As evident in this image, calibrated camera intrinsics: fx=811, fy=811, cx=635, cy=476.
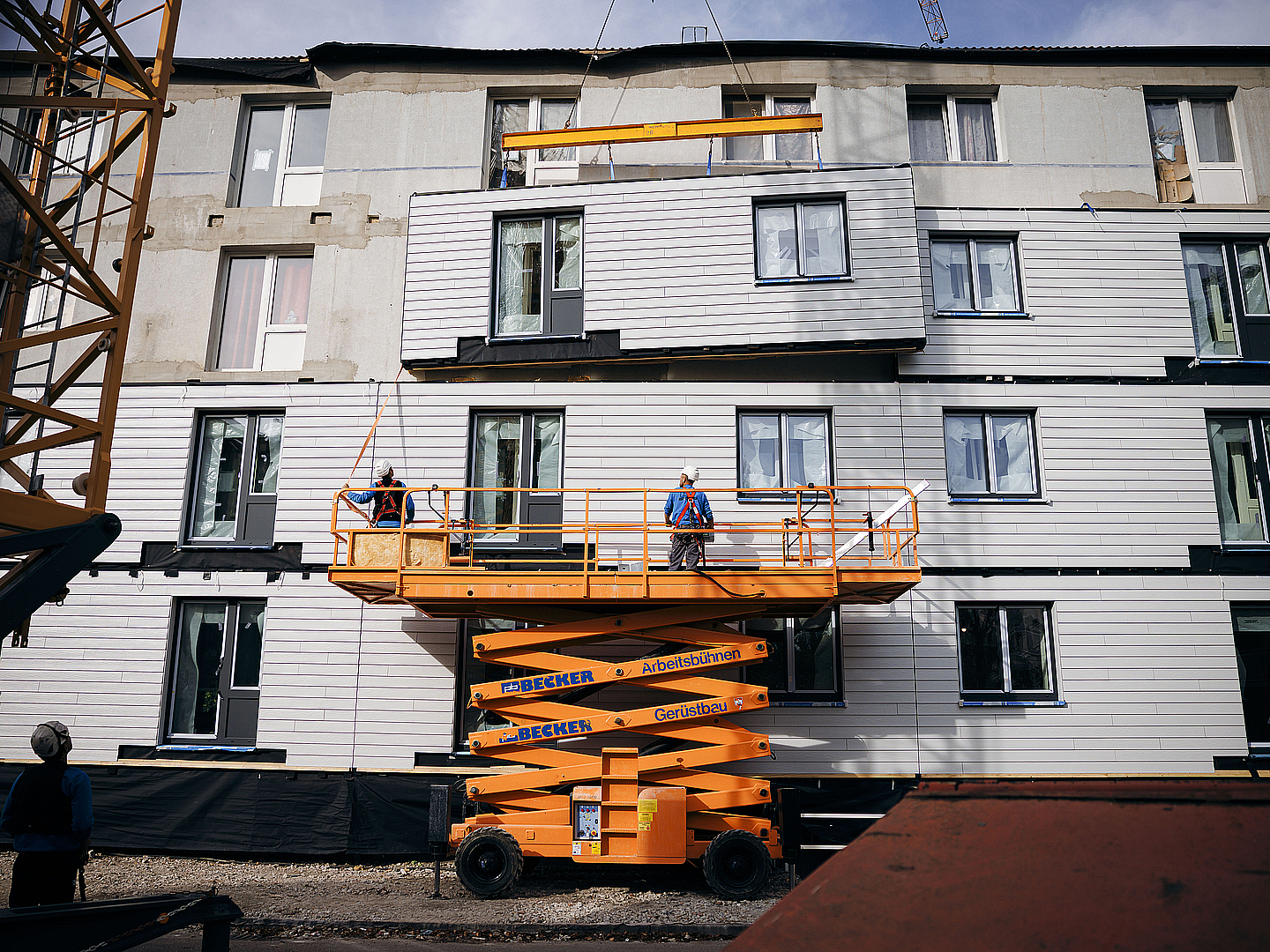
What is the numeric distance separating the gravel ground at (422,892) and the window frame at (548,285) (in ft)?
29.6

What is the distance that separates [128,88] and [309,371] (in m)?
5.73

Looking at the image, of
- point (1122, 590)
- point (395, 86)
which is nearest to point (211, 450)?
point (395, 86)

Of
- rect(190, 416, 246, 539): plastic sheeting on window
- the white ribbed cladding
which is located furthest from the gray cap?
the white ribbed cladding

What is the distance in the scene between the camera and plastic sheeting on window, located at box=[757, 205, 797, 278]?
1492 centimetres

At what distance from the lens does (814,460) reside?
14.5 metres

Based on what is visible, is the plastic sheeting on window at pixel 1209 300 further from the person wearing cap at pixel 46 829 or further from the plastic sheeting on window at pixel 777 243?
the person wearing cap at pixel 46 829

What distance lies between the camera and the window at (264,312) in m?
16.1

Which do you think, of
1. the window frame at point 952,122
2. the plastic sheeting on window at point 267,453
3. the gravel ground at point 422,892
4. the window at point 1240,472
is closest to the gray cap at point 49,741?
the gravel ground at point 422,892

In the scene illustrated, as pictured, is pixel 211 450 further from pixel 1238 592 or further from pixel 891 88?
pixel 1238 592

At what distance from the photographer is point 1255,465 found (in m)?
14.6

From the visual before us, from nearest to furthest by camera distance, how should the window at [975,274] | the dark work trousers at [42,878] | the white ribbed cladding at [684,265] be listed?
1. the dark work trousers at [42,878]
2. the white ribbed cladding at [684,265]
3. the window at [975,274]

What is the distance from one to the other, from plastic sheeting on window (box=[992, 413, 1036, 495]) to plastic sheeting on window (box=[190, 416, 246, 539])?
46.0 feet

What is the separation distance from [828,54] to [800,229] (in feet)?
14.2

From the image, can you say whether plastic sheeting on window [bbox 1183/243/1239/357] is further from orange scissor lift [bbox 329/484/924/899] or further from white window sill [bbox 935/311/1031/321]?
orange scissor lift [bbox 329/484/924/899]
